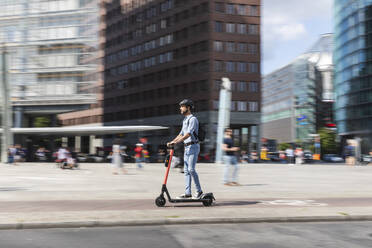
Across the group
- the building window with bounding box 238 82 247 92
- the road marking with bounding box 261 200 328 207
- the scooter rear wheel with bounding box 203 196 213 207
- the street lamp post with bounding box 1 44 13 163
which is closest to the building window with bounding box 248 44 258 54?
the building window with bounding box 238 82 247 92

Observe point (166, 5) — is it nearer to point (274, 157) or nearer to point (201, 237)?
point (274, 157)

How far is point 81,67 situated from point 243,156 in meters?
20.8

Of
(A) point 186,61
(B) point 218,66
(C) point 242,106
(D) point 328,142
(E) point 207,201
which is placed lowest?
(E) point 207,201

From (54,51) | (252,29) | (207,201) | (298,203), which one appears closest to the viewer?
(207,201)

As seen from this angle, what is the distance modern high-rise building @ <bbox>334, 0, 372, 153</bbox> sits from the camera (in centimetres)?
7419

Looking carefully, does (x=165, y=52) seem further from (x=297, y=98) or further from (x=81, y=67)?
(x=297, y=98)

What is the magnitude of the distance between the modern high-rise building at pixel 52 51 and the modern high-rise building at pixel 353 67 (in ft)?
144

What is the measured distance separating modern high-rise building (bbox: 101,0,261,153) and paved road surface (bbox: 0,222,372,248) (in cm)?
4607

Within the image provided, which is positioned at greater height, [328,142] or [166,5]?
[166,5]

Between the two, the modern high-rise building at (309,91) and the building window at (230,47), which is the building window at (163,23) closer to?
the building window at (230,47)

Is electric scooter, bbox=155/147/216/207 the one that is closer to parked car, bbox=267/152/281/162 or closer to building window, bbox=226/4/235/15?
building window, bbox=226/4/235/15

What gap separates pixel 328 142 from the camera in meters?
88.8

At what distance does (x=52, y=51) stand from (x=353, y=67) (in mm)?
53833

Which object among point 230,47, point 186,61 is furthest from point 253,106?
point 186,61
